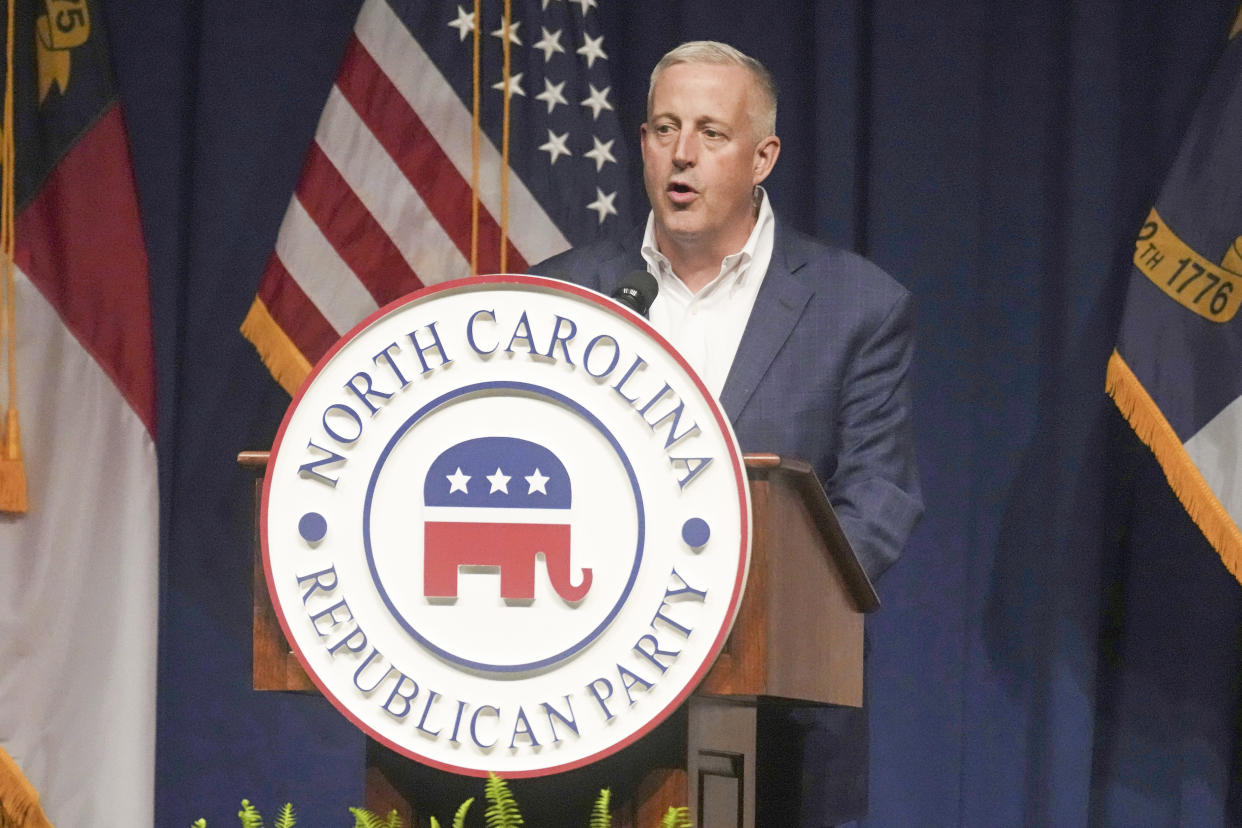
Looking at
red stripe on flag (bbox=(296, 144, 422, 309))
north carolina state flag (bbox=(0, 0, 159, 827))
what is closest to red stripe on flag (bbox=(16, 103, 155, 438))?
north carolina state flag (bbox=(0, 0, 159, 827))

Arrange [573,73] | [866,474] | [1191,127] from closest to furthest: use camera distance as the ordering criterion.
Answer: [866,474], [1191,127], [573,73]

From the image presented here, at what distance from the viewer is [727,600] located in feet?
4.42

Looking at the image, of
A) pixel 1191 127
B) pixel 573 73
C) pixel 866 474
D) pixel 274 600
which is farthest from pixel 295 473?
pixel 1191 127

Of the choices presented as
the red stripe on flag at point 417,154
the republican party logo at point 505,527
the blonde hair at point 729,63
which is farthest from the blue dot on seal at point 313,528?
the red stripe on flag at point 417,154

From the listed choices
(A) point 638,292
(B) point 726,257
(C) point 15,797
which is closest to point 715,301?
(B) point 726,257

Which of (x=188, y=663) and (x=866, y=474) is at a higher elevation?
(x=866, y=474)

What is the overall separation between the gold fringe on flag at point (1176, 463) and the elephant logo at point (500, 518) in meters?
1.83

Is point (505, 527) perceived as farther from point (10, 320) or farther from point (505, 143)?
point (10, 320)

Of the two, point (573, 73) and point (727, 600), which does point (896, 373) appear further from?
point (573, 73)

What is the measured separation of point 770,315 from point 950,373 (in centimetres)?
141

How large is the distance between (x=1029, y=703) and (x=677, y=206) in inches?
62.7

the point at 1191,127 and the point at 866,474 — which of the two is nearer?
the point at 866,474

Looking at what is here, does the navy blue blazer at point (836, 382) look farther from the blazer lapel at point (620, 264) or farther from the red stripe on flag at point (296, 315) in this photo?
the red stripe on flag at point (296, 315)

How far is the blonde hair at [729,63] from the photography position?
2.11 metres
